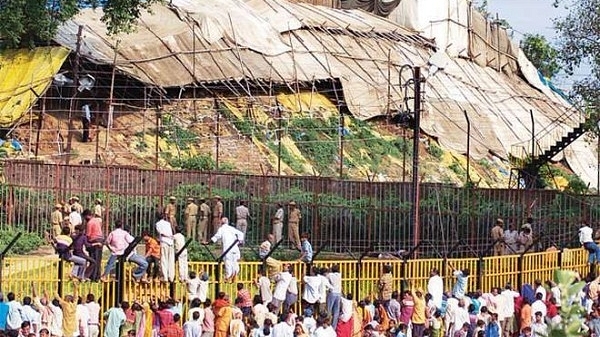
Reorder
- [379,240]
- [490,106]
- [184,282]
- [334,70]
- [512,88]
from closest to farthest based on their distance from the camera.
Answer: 1. [184,282]
2. [379,240]
3. [334,70]
4. [490,106]
5. [512,88]

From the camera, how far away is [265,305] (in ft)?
61.3

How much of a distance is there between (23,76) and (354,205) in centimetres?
996

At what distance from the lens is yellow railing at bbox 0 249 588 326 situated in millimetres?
18516

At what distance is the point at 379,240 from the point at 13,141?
996 cm

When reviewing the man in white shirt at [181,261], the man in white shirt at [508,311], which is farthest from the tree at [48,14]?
the man in white shirt at [508,311]

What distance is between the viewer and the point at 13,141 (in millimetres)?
31250

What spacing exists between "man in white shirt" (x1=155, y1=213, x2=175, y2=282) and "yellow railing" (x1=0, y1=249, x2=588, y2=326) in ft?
Answer: 0.61

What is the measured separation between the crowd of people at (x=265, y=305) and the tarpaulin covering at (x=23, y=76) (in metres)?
10.00

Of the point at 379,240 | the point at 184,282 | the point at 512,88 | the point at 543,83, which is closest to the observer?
the point at 184,282

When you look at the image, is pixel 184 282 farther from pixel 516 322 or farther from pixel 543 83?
pixel 543 83

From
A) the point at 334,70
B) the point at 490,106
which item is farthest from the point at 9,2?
the point at 490,106

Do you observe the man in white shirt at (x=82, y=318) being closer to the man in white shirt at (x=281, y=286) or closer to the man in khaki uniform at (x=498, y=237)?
the man in white shirt at (x=281, y=286)

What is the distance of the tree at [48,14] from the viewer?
27391 millimetres

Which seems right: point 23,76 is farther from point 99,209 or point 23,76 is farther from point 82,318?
point 82,318
